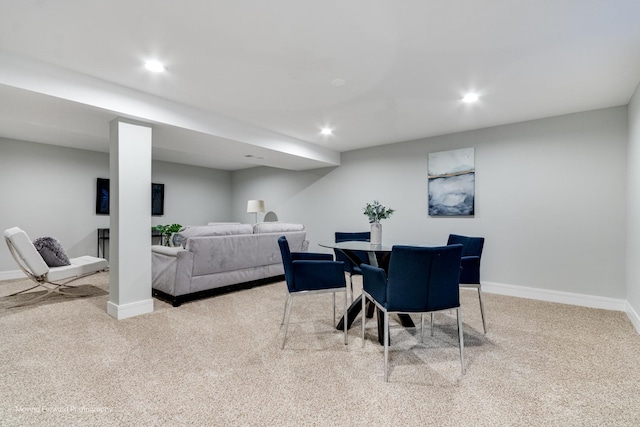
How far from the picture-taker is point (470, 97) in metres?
3.29

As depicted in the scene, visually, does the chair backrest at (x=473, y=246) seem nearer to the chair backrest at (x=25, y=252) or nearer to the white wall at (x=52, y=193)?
the chair backrest at (x=25, y=252)

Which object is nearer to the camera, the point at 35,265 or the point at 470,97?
the point at 470,97

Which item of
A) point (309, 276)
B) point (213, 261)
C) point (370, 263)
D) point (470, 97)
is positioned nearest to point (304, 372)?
point (309, 276)

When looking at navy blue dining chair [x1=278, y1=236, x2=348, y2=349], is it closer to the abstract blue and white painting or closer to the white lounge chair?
the abstract blue and white painting

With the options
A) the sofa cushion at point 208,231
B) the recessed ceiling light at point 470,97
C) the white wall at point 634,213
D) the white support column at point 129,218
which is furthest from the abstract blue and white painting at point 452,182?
the white support column at point 129,218

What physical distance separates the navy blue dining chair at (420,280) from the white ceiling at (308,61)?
151 cm

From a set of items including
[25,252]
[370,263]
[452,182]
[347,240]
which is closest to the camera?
[370,263]

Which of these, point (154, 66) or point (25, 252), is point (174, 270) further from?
point (154, 66)

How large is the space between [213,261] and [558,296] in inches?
170

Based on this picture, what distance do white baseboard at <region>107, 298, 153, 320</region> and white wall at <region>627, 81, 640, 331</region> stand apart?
479 centimetres

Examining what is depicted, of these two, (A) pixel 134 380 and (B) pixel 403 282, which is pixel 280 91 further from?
(A) pixel 134 380

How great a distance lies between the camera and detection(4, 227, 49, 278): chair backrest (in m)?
3.41

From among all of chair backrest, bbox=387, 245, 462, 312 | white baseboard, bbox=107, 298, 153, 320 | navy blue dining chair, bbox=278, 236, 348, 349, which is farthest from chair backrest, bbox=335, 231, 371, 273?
white baseboard, bbox=107, 298, 153, 320

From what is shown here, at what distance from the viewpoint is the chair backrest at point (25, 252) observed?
11.2ft
